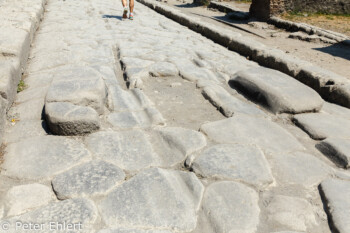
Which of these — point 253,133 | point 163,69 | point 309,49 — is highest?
point 253,133

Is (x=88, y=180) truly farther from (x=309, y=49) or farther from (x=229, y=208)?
(x=309, y=49)

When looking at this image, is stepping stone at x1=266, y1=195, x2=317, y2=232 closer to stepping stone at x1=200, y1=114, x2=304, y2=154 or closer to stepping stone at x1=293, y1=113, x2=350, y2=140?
stepping stone at x1=200, y1=114, x2=304, y2=154

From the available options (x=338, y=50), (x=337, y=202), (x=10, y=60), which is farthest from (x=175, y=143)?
(x=338, y=50)

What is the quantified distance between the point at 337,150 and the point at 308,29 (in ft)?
19.3

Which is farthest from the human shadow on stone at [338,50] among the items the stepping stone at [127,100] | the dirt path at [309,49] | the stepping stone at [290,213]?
the stepping stone at [290,213]

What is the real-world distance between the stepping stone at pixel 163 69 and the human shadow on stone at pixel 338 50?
338cm

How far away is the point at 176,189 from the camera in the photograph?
4.52 feet

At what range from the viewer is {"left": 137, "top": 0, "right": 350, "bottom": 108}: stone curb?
2.75 metres

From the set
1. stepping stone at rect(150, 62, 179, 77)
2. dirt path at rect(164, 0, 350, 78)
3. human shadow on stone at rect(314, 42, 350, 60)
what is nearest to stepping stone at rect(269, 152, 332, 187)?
stepping stone at rect(150, 62, 179, 77)

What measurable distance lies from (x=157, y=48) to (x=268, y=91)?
6.41 feet

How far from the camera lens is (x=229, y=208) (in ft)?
4.24

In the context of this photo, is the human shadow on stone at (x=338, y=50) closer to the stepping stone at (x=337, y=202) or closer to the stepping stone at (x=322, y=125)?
the stepping stone at (x=322, y=125)

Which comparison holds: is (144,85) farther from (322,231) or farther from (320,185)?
(322,231)

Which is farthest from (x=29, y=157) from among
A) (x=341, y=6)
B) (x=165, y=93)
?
(x=341, y=6)
